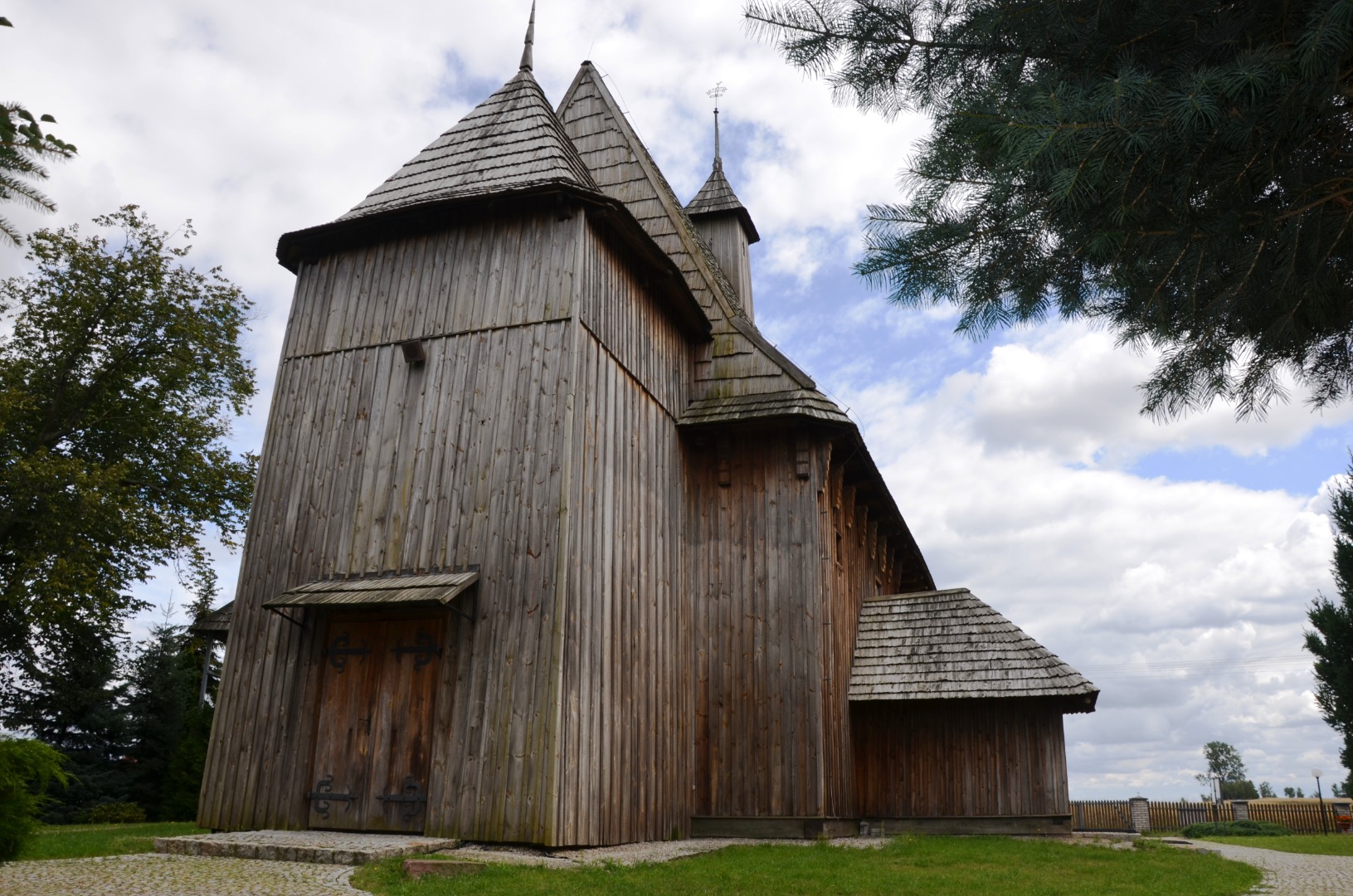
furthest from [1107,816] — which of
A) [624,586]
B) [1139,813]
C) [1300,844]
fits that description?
[624,586]

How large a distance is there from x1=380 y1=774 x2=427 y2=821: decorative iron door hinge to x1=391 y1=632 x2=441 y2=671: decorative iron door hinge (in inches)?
44.7

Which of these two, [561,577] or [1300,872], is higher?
[561,577]

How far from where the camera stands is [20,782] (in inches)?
256

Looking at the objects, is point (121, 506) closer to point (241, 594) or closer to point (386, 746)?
point (241, 594)

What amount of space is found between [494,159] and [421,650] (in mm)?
6179

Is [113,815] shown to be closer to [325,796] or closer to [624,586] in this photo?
[325,796]

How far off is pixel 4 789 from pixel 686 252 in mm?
11523

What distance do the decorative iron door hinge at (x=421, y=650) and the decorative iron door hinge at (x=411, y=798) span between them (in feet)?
3.73

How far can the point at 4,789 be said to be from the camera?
21.4 feet

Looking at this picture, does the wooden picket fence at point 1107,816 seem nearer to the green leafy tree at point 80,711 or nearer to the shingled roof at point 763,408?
the shingled roof at point 763,408

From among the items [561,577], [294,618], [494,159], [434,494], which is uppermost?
[494,159]

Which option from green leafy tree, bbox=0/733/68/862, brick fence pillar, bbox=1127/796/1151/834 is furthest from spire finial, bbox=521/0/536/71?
brick fence pillar, bbox=1127/796/1151/834

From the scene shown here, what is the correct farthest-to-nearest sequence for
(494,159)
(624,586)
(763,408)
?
(763,408) → (494,159) → (624,586)

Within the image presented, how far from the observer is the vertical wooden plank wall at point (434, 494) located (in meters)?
9.45
